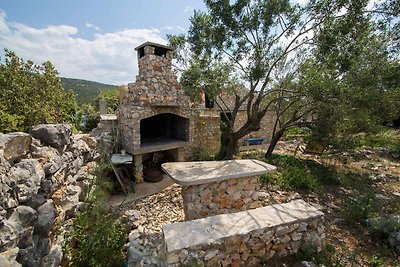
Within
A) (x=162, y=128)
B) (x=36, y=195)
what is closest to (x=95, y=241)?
(x=36, y=195)

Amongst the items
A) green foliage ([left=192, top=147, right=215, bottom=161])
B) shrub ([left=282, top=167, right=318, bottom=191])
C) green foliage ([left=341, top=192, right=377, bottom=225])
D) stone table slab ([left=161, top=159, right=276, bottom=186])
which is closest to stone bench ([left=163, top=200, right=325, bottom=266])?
stone table slab ([left=161, top=159, right=276, bottom=186])

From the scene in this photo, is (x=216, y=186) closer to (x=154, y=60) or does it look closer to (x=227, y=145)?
(x=227, y=145)

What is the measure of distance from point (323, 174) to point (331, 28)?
4.69 metres

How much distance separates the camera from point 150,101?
7.21 m

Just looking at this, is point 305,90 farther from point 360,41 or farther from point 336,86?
point 360,41

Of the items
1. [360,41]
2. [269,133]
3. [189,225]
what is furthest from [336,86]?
[269,133]

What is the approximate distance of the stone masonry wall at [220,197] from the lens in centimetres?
439

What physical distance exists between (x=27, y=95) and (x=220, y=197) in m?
4.04

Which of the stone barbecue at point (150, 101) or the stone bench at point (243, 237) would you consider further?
the stone barbecue at point (150, 101)

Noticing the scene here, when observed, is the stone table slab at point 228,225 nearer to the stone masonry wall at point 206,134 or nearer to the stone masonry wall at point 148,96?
the stone masonry wall at point 148,96

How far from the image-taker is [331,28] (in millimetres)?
5785

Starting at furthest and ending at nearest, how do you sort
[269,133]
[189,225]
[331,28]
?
1. [269,133]
2. [331,28]
3. [189,225]

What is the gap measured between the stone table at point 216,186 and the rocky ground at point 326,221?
0.64 m

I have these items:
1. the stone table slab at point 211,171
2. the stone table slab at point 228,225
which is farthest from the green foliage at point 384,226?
the stone table slab at point 211,171
